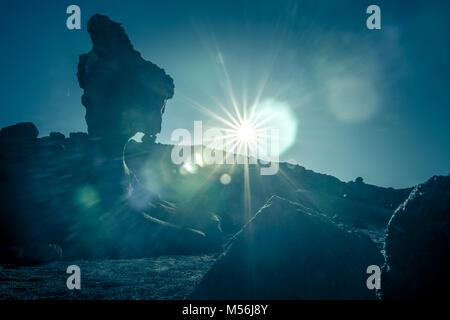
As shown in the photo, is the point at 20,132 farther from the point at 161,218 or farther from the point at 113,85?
the point at 161,218

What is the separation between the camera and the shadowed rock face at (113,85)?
28.0 metres

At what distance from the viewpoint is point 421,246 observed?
18.2ft

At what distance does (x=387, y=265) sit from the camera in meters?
6.20

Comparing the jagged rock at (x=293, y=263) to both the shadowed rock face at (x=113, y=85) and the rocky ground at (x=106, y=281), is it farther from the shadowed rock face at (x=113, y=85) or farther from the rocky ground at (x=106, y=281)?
the shadowed rock face at (x=113, y=85)

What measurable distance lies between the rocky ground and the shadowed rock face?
18776mm

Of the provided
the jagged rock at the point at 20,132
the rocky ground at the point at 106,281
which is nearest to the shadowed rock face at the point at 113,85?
the jagged rock at the point at 20,132

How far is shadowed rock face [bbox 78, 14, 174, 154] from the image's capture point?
2803 centimetres

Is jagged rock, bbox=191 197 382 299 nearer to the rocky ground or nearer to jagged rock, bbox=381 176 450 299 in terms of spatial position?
jagged rock, bbox=381 176 450 299

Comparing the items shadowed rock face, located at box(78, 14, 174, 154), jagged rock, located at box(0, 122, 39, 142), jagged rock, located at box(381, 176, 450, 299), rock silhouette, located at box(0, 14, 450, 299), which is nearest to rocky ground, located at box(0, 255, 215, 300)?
rock silhouette, located at box(0, 14, 450, 299)

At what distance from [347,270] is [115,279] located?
1104cm

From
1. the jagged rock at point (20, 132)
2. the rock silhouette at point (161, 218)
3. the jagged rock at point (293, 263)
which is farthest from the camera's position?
the jagged rock at point (20, 132)

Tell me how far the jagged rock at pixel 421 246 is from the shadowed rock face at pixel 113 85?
3100cm
